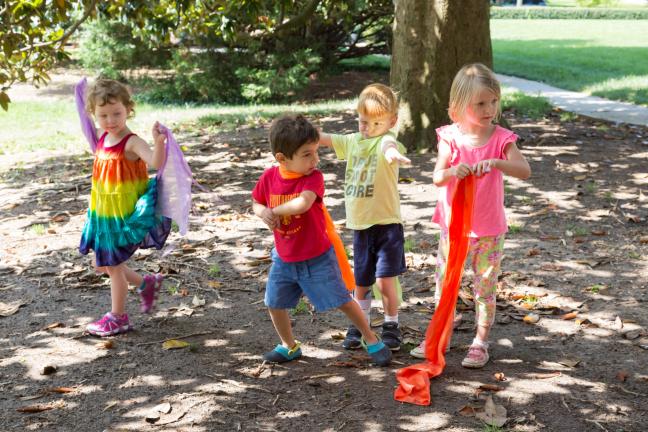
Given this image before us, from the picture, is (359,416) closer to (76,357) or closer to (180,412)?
(180,412)

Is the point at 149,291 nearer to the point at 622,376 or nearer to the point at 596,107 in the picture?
the point at 622,376

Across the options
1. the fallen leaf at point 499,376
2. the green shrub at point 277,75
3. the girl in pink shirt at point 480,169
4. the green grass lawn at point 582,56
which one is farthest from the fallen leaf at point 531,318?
the green shrub at point 277,75

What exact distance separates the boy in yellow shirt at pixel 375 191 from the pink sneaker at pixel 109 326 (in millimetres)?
1558

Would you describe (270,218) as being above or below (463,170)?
below

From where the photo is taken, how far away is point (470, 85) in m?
3.89

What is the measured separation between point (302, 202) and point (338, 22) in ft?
49.9

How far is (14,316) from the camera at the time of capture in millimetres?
5168

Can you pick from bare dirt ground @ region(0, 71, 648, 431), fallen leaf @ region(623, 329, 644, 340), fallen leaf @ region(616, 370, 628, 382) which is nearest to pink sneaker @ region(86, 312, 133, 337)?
bare dirt ground @ region(0, 71, 648, 431)

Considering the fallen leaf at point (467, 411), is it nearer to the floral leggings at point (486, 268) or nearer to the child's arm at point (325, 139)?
the floral leggings at point (486, 268)

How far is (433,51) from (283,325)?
5.22 metres

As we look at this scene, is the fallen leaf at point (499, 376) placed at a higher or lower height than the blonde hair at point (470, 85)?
lower

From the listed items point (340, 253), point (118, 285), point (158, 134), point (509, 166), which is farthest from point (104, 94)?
point (509, 166)

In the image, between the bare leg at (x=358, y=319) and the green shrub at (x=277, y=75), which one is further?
the green shrub at (x=277, y=75)

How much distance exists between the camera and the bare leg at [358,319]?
13.2 feet
